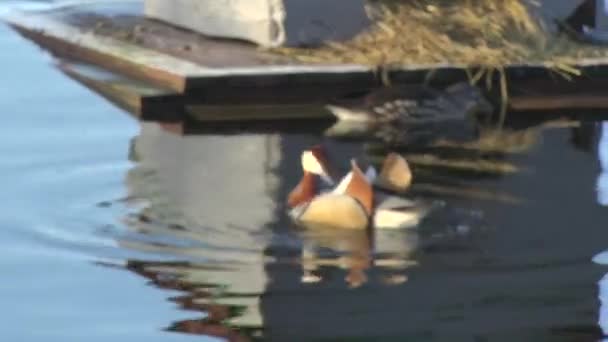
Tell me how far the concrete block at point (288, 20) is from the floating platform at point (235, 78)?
5.4 inches

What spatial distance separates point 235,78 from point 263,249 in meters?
4.31

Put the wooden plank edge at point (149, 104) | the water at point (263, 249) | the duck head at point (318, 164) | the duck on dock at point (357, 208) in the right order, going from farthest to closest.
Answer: the wooden plank edge at point (149, 104) → the duck head at point (318, 164) → the duck on dock at point (357, 208) → the water at point (263, 249)

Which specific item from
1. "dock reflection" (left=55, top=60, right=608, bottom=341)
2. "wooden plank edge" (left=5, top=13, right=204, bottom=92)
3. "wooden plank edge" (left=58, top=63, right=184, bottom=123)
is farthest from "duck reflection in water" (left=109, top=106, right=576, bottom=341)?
"wooden plank edge" (left=5, top=13, right=204, bottom=92)

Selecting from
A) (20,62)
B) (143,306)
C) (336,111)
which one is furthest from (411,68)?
(143,306)

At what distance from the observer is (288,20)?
51.2 ft

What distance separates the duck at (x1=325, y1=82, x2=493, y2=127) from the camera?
14.4 metres

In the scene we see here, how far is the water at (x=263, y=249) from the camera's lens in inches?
A: 356

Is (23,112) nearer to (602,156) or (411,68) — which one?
(411,68)

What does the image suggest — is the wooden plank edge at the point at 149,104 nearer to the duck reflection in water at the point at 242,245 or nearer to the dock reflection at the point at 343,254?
the dock reflection at the point at 343,254

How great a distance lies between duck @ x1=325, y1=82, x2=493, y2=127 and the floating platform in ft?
0.91

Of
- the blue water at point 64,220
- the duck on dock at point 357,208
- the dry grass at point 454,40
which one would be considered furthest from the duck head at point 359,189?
the dry grass at point 454,40

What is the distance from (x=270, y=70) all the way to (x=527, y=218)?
155 inches

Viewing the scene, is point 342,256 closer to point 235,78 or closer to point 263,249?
point 263,249

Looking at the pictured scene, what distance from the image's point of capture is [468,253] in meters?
10.3
